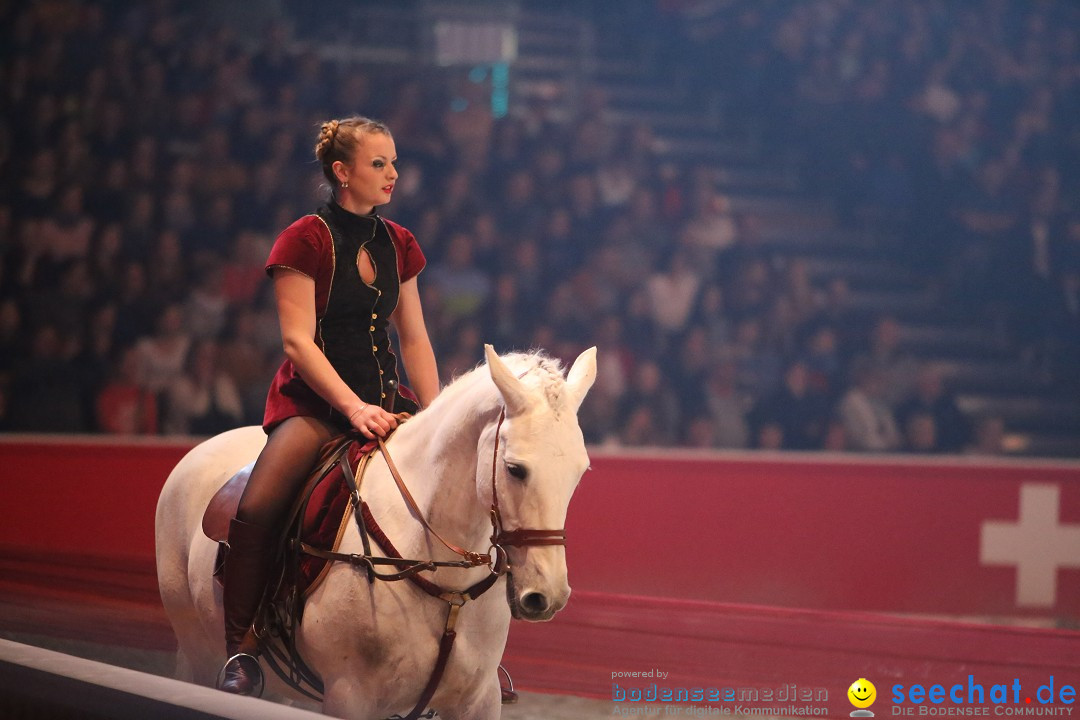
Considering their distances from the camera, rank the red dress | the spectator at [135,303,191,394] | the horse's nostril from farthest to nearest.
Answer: the spectator at [135,303,191,394] < the red dress < the horse's nostril

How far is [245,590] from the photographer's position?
8.64 feet

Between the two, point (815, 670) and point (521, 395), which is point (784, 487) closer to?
point (815, 670)

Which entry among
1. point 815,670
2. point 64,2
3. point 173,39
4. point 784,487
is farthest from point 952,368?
point 64,2

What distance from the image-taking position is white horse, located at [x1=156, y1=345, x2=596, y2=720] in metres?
2.22

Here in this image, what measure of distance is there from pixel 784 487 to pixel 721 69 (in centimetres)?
704

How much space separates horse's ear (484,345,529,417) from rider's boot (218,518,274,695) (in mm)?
756

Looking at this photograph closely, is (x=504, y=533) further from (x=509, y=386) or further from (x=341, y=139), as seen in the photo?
(x=341, y=139)

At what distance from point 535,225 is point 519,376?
643 centimetres

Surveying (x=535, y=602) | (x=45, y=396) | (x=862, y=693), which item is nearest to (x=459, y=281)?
(x=45, y=396)

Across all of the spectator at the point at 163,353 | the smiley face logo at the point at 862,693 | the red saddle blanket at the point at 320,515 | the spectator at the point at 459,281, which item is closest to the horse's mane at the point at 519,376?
the red saddle blanket at the point at 320,515

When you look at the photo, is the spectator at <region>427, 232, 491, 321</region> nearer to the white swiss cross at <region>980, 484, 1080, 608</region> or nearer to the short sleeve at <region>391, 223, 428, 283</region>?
the white swiss cross at <region>980, 484, 1080, 608</region>

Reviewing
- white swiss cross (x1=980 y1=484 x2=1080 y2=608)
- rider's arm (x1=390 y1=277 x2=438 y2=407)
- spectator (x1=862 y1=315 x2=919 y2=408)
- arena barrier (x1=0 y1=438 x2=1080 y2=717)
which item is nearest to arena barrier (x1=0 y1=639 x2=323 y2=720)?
rider's arm (x1=390 y1=277 x2=438 y2=407)

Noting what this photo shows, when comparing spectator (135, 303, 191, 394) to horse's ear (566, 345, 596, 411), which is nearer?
horse's ear (566, 345, 596, 411)

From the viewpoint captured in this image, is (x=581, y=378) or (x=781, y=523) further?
(x=781, y=523)
